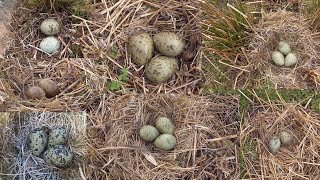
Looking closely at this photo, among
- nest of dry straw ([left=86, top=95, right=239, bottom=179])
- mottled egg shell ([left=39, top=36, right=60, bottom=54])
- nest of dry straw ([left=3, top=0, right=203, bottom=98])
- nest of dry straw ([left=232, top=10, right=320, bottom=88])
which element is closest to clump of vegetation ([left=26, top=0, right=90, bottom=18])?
nest of dry straw ([left=3, top=0, right=203, bottom=98])

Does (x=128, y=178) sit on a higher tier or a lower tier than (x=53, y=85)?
lower

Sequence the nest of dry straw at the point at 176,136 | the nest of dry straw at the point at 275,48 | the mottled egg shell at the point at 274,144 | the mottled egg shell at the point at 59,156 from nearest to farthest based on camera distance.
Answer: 1. the mottled egg shell at the point at 59,156
2. the nest of dry straw at the point at 176,136
3. the mottled egg shell at the point at 274,144
4. the nest of dry straw at the point at 275,48

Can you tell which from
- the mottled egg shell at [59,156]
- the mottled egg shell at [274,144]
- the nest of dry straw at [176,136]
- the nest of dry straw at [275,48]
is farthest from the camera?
the nest of dry straw at [275,48]

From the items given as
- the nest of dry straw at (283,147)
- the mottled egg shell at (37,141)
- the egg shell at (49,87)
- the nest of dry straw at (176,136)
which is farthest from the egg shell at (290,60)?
the mottled egg shell at (37,141)

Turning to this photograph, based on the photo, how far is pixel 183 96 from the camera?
141 inches

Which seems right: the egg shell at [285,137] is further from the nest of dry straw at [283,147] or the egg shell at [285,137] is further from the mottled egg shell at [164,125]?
the mottled egg shell at [164,125]

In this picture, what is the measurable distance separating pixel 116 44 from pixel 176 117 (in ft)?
1.92

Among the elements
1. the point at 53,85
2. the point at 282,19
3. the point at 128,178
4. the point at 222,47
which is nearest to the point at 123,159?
the point at 128,178

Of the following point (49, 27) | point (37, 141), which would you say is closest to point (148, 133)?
point (37, 141)

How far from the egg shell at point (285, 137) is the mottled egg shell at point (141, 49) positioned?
92 centimetres

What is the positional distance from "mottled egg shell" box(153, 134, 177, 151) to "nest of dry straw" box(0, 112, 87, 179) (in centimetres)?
42

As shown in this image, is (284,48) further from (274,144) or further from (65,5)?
(65,5)

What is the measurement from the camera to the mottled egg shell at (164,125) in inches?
136

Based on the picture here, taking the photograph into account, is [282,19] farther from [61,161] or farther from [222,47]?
[61,161]
